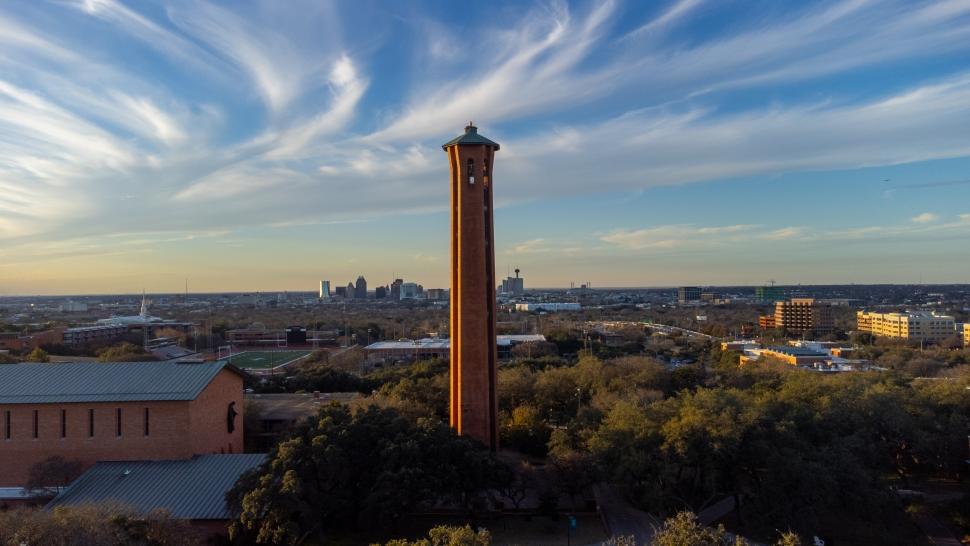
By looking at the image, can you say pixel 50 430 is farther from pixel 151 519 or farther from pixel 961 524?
pixel 961 524

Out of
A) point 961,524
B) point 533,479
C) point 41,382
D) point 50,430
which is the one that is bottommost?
point 961,524

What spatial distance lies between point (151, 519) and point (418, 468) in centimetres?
765

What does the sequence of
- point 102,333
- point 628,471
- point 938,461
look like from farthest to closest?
point 102,333, point 938,461, point 628,471

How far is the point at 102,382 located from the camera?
25.0 metres

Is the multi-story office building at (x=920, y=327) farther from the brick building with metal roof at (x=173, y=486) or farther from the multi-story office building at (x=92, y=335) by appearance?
the multi-story office building at (x=92, y=335)

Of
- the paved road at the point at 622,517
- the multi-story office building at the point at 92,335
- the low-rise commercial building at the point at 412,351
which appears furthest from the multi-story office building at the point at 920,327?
the multi-story office building at the point at 92,335

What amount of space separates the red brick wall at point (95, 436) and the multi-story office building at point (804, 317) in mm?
101208

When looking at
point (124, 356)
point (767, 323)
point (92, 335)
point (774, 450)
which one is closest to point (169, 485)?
point (774, 450)

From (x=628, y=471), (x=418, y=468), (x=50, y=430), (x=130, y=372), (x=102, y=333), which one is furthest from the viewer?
(x=102, y=333)

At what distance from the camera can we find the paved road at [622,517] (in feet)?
72.6

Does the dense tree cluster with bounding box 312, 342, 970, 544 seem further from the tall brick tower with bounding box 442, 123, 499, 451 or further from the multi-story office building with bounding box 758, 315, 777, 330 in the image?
the multi-story office building with bounding box 758, 315, 777, 330

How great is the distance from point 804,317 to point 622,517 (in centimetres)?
9694

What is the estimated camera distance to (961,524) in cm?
2259

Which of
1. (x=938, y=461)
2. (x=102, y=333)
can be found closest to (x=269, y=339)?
(x=102, y=333)
